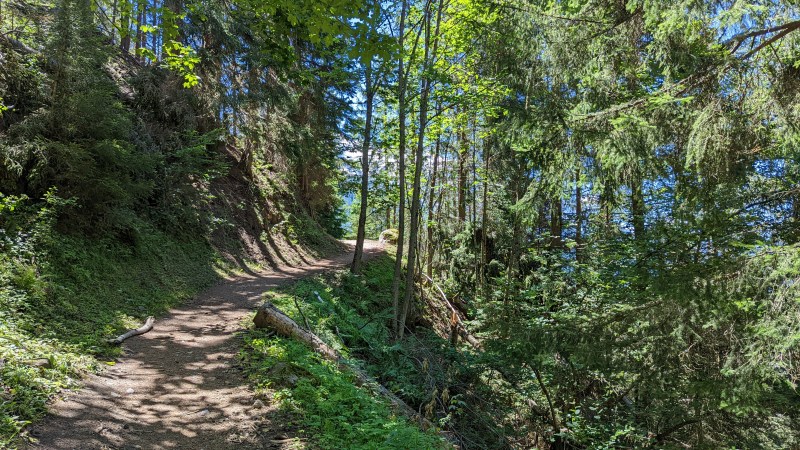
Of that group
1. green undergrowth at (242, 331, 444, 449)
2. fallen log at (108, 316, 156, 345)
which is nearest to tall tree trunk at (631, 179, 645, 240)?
green undergrowth at (242, 331, 444, 449)

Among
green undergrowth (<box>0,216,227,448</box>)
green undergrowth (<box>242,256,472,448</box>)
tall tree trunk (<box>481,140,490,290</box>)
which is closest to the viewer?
green undergrowth (<box>0,216,227,448</box>)

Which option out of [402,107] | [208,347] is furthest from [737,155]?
[208,347]

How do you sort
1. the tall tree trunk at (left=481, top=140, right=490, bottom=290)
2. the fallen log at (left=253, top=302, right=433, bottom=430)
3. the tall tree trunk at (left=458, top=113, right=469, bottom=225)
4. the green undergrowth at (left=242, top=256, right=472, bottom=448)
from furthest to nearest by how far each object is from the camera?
Result: the tall tree trunk at (left=458, top=113, right=469, bottom=225), the tall tree trunk at (left=481, top=140, right=490, bottom=290), the fallen log at (left=253, top=302, right=433, bottom=430), the green undergrowth at (left=242, top=256, right=472, bottom=448)

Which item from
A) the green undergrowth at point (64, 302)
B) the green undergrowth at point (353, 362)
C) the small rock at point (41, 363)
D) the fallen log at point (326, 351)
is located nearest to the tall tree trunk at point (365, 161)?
the green undergrowth at point (353, 362)

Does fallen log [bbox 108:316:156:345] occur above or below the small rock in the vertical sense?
below

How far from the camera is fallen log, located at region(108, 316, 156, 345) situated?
6.32 metres

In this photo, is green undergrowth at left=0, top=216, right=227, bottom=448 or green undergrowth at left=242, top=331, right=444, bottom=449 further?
green undergrowth at left=242, top=331, right=444, bottom=449

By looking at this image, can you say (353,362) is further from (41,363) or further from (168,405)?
(41,363)

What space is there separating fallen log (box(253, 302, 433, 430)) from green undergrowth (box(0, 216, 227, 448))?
213 cm

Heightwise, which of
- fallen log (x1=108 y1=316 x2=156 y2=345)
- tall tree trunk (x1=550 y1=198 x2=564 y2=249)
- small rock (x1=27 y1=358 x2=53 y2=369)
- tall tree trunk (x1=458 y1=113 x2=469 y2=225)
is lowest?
fallen log (x1=108 y1=316 x2=156 y2=345)

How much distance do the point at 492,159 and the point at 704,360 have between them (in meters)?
9.96

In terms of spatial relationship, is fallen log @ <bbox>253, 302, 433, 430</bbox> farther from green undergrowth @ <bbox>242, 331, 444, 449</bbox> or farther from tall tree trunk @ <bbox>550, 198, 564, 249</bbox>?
tall tree trunk @ <bbox>550, 198, 564, 249</bbox>

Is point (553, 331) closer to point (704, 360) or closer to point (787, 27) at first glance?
point (704, 360)

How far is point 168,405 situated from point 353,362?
9.50 ft
